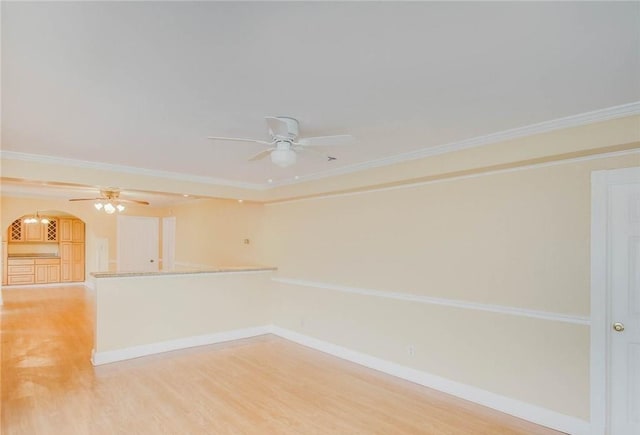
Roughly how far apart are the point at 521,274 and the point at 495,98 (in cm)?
166

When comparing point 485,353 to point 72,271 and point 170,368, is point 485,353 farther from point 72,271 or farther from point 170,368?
point 72,271

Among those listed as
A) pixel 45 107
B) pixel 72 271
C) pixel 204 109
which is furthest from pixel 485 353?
pixel 72 271

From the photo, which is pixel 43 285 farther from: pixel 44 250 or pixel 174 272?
pixel 174 272

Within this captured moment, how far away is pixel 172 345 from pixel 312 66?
444cm

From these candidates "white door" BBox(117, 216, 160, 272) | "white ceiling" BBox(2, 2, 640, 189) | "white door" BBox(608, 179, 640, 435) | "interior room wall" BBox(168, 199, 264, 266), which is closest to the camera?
"white ceiling" BBox(2, 2, 640, 189)

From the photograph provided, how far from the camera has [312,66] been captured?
6.59 feet

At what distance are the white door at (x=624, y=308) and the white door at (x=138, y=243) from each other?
9.11 metres

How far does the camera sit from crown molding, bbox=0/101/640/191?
8.63 feet

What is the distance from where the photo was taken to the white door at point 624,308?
271cm

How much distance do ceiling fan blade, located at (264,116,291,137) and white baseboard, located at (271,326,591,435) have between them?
2.90 metres

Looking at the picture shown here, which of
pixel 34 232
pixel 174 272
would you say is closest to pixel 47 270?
pixel 34 232

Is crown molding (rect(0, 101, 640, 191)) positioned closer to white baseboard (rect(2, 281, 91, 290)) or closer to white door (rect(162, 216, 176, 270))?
white door (rect(162, 216, 176, 270))

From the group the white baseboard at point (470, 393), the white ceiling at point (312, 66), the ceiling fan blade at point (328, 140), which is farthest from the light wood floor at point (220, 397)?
the white ceiling at point (312, 66)

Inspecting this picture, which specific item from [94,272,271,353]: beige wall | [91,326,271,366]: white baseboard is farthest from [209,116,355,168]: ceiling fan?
[91,326,271,366]: white baseboard
